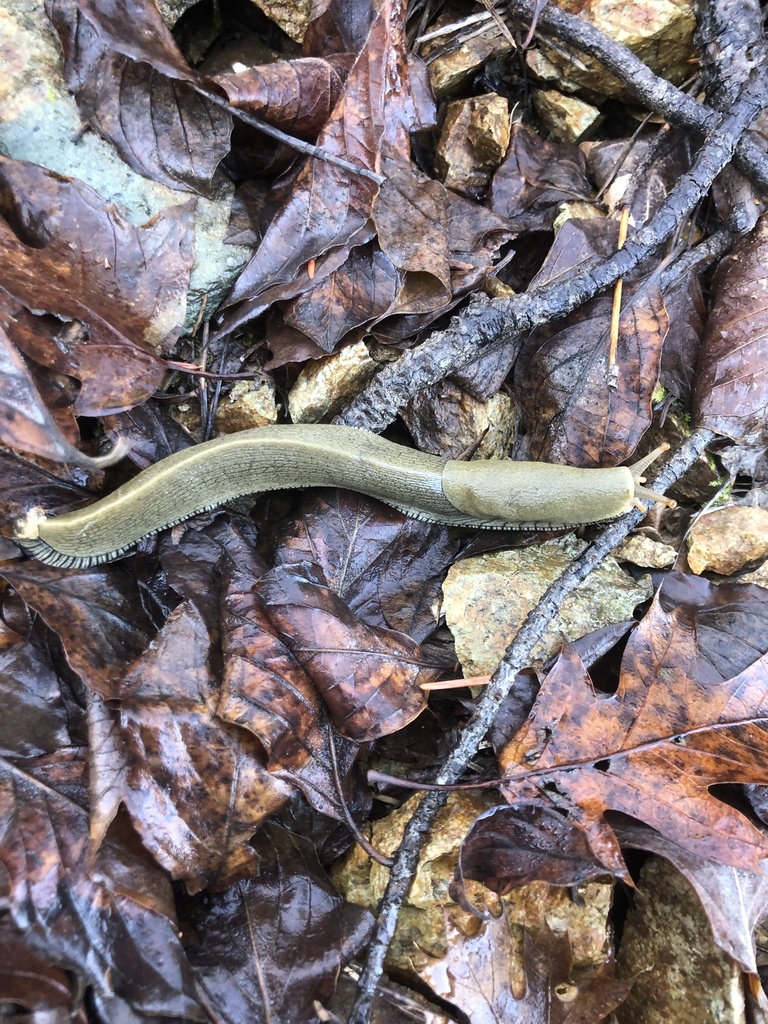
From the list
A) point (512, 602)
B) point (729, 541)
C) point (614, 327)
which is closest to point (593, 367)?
point (614, 327)

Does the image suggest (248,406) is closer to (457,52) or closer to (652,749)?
(457,52)

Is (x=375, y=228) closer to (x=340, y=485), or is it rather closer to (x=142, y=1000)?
(x=340, y=485)

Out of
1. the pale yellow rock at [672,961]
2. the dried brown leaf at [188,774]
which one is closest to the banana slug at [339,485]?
the dried brown leaf at [188,774]

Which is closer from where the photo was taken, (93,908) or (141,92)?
(93,908)

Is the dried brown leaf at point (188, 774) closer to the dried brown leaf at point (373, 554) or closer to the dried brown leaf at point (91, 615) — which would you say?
the dried brown leaf at point (91, 615)

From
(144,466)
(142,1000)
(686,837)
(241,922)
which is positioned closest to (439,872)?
(241,922)

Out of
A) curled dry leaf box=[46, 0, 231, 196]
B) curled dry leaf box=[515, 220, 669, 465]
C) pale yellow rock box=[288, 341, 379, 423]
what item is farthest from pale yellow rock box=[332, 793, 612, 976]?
curled dry leaf box=[46, 0, 231, 196]

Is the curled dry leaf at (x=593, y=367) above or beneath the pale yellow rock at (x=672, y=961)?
above
